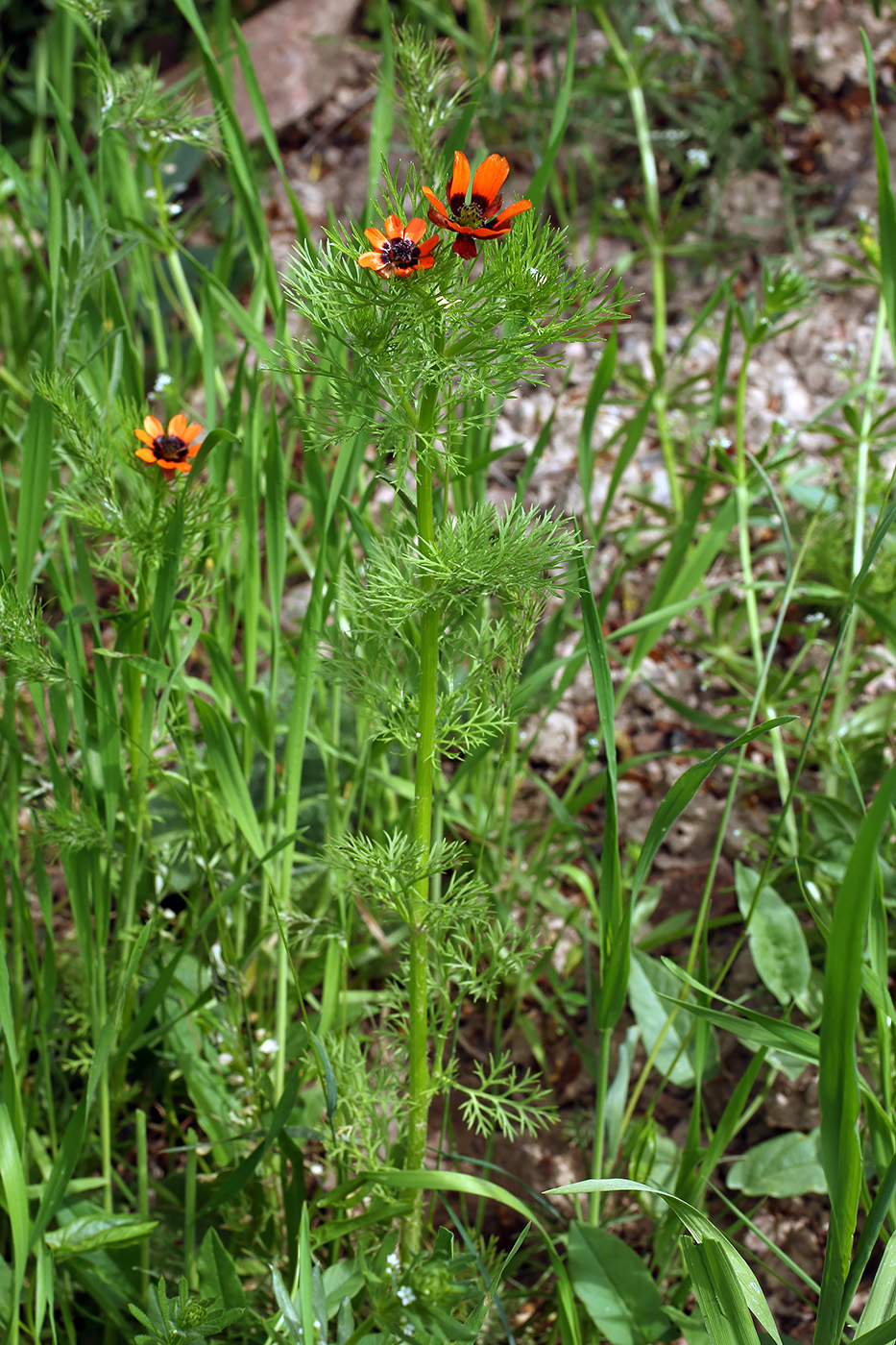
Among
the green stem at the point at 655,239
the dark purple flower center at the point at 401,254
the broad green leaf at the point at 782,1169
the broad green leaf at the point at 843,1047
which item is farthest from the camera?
the green stem at the point at 655,239

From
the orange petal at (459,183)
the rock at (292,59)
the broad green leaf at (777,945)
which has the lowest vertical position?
the broad green leaf at (777,945)

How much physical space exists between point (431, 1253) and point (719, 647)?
0.96 metres

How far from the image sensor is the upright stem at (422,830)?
813mm

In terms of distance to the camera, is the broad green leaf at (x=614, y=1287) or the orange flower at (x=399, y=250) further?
the broad green leaf at (x=614, y=1287)

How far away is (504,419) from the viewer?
219 cm

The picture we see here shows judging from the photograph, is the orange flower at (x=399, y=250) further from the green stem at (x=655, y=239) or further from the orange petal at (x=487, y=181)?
the green stem at (x=655, y=239)

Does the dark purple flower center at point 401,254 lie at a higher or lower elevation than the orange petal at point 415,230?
lower

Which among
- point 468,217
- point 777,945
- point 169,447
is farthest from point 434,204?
point 777,945

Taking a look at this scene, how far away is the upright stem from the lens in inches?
32.0

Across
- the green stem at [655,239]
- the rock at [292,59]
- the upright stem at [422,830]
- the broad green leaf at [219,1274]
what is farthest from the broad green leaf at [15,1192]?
the rock at [292,59]

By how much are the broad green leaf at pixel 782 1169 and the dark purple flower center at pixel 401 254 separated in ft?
3.20

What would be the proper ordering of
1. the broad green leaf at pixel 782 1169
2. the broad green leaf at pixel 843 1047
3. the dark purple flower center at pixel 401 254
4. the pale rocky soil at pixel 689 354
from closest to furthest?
the broad green leaf at pixel 843 1047 → the dark purple flower center at pixel 401 254 → the broad green leaf at pixel 782 1169 → the pale rocky soil at pixel 689 354

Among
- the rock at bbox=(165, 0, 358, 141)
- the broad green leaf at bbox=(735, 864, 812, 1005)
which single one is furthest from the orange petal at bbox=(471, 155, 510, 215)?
the rock at bbox=(165, 0, 358, 141)

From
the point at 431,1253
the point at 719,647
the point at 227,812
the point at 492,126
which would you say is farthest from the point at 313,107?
the point at 431,1253
